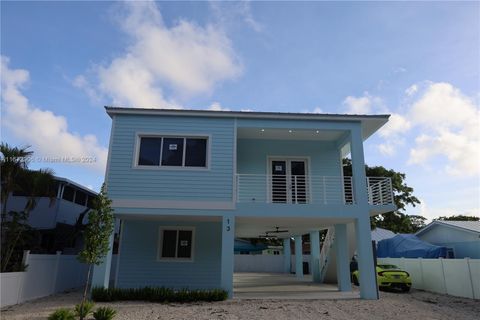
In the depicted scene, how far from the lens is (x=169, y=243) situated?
1520 centimetres

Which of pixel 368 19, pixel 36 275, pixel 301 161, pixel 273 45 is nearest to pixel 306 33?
pixel 273 45

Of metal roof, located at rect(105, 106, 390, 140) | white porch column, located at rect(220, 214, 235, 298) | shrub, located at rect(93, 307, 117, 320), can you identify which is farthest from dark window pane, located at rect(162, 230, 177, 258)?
shrub, located at rect(93, 307, 117, 320)

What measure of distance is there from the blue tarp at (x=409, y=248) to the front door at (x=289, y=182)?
10824mm

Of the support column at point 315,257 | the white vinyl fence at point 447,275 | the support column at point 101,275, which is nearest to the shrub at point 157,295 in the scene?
the support column at point 101,275

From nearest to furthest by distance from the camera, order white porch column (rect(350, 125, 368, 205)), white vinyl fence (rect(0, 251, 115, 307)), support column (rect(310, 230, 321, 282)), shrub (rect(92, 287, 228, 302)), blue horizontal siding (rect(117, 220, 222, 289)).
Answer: white vinyl fence (rect(0, 251, 115, 307))
shrub (rect(92, 287, 228, 302))
white porch column (rect(350, 125, 368, 205))
blue horizontal siding (rect(117, 220, 222, 289))
support column (rect(310, 230, 321, 282))

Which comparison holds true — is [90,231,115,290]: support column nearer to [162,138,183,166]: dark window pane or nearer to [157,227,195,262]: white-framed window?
[157,227,195,262]: white-framed window

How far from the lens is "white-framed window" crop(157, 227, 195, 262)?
1498 cm

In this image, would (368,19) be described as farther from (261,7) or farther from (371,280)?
(371,280)

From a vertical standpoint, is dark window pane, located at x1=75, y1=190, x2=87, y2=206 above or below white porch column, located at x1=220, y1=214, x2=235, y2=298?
above

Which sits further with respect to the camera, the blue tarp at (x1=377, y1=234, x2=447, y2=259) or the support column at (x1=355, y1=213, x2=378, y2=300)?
the blue tarp at (x1=377, y1=234, x2=447, y2=259)

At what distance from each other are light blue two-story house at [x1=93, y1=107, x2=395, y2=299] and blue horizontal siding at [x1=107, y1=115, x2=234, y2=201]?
0.12ft

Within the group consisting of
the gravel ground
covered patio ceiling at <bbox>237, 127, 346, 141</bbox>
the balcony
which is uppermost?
covered patio ceiling at <bbox>237, 127, 346, 141</bbox>

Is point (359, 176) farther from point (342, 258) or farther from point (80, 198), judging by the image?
point (80, 198)

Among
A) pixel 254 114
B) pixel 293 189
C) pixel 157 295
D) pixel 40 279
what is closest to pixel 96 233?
pixel 157 295
